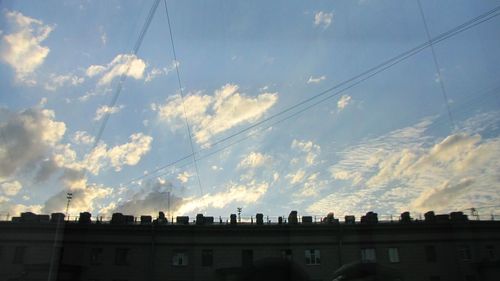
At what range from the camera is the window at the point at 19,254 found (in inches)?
1422

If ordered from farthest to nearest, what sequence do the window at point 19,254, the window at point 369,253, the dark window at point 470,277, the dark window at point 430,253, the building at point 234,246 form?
the dark window at point 430,253
the window at point 369,253
the dark window at point 470,277
the building at point 234,246
the window at point 19,254

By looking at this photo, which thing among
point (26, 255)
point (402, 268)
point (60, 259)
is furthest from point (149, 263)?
point (402, 268)

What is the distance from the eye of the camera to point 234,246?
38.0 m

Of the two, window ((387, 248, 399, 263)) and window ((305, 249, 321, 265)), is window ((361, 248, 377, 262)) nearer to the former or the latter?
window ((387, 248, 399, 263))

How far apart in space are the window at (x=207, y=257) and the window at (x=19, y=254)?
535 inches

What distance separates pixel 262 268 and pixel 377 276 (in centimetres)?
351

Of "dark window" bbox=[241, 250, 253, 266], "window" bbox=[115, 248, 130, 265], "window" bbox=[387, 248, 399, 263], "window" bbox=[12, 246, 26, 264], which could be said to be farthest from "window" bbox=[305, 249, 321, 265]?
"window" bbox=[12, 246, 26, 264]

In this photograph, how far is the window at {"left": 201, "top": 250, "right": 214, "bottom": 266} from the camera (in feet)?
123

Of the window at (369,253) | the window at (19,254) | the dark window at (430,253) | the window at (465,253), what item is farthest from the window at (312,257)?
the window at (19,254)

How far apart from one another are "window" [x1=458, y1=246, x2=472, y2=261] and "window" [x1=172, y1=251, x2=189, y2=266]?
21.9m

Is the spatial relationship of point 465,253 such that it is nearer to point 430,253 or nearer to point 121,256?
point 430,253

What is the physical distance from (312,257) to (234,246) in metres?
6.27

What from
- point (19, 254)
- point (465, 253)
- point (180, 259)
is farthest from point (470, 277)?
point (19, 254)

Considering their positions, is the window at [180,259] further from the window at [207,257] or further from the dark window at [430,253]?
the dark window at [430,253]
